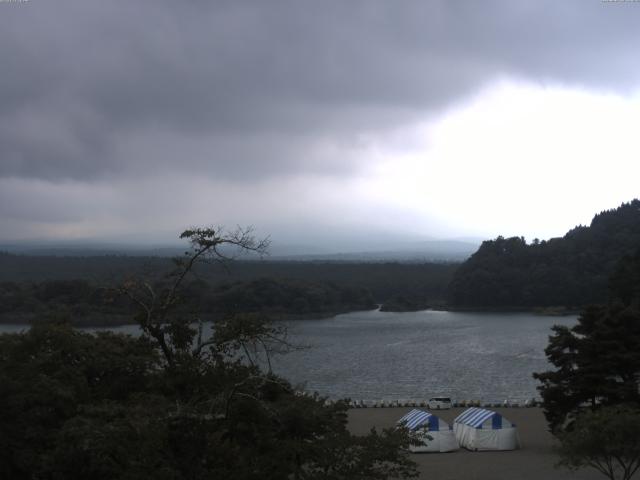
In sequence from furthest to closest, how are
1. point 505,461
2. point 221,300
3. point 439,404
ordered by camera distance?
1. point 221,300
2. point 439,404
3. point 505,461

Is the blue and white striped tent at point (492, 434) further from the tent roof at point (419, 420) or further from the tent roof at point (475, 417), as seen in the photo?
the tent roof at point (419, 420)

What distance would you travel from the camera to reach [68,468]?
6172 millimetres

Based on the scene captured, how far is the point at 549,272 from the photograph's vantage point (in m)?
59.8

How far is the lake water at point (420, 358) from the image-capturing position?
23.8 metres

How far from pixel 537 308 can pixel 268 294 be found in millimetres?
22244

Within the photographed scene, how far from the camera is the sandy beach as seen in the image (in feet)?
36.9

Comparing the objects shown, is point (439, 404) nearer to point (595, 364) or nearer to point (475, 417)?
point (475, 417)

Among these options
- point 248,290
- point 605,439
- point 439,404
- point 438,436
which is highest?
point 605,439

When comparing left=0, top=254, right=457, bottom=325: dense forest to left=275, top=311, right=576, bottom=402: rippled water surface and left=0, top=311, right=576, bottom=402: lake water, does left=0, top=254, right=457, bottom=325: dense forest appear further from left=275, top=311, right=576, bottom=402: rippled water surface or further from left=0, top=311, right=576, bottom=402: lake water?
left=275, top=311, right=576, bottom=402: rippled water surface

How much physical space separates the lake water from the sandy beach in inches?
133

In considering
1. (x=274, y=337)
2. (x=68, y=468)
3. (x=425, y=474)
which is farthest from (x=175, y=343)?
(x=425, y=474)

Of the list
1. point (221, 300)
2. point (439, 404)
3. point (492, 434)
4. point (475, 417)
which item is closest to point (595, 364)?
point (492, 434)

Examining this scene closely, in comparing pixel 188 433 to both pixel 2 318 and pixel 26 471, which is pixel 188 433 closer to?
pixel 26 471

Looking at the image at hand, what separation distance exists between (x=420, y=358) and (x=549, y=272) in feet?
104
